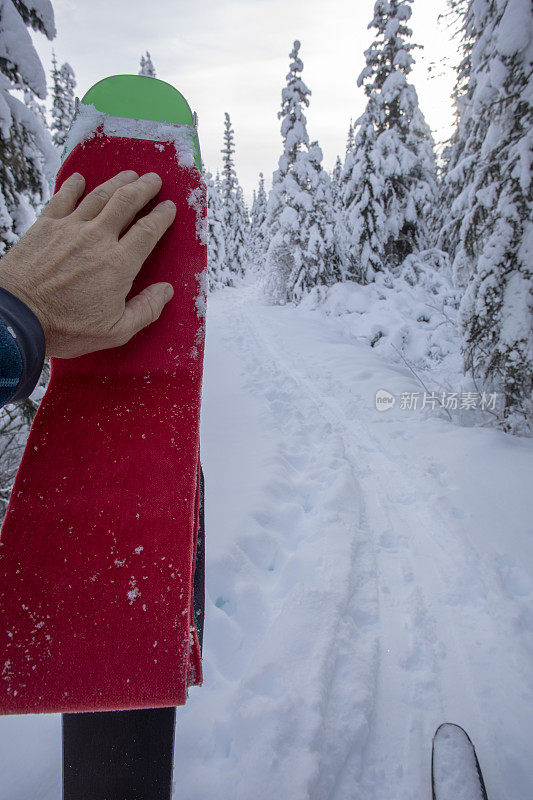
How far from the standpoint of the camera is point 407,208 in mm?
14078

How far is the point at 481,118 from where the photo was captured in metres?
5.05

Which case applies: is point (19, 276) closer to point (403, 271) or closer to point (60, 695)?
point (60, 695)

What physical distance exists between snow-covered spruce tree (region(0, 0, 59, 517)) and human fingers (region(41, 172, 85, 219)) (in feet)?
6.95

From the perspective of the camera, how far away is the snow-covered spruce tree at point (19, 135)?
290 cm

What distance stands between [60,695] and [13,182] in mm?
3832

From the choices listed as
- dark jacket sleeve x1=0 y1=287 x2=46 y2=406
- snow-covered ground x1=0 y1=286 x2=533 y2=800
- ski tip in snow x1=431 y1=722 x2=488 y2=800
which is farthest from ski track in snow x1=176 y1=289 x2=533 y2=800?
dark jacket sleeve x1=0 y1=287 x2=46 y2=406

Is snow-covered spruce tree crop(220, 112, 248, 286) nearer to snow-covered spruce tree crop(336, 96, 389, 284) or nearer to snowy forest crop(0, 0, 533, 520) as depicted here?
snowy forest crop(0, 0, 533, 520)

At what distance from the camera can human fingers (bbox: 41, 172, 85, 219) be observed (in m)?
1.22

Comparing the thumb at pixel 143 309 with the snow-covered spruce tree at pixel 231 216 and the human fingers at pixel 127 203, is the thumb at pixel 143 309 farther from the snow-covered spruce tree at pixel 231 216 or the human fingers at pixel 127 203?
the snow-covered spruce tree at pixel 231 216

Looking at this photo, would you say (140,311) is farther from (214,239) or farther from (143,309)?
(214,239)

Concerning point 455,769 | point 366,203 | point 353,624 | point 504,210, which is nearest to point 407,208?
point 366,203

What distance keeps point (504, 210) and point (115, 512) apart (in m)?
5.64

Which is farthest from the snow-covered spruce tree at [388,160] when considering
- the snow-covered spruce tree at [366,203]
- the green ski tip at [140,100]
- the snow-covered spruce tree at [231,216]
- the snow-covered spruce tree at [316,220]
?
the snow-covered spruce tree at [231,216]

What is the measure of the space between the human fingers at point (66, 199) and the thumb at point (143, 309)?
37 centimetres
